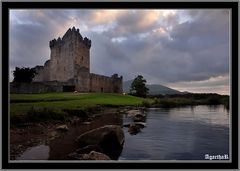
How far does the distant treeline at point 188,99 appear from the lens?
6.02 meters

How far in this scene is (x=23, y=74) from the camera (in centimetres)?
600

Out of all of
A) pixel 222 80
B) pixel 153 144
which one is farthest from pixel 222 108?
pixel 153 144

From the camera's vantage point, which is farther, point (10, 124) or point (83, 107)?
point (83, 107)

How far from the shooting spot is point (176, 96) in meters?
6.79

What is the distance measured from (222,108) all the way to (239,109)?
0.70 metres

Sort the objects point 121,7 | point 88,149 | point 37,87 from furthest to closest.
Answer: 1. point 37,87
2. point 88,149
3. point 121,7

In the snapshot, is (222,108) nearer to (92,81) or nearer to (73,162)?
(73,162)

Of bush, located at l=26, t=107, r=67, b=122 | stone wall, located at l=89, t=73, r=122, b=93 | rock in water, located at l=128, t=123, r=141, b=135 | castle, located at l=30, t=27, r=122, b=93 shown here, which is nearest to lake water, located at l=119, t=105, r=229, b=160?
rock in water, located at l=128, t=123, r=141, b=135

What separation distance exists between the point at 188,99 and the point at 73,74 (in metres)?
2.70

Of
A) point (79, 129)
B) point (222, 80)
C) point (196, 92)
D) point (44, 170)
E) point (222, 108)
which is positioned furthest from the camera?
point (79, 129)

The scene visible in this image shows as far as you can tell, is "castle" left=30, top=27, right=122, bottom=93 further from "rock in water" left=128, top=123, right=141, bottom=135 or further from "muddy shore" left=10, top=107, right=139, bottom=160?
"rock in water" left=128, top=123, right=141, bottom=135

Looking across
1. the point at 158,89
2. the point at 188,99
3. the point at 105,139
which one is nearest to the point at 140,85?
the point at 158,89

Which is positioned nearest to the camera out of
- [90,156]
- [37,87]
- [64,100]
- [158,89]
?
[90,156]

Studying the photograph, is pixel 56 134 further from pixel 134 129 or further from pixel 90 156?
pixel 134 129
